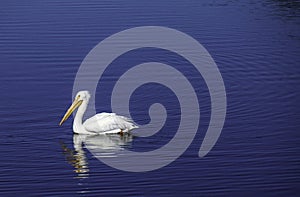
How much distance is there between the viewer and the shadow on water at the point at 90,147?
12037 millimetres

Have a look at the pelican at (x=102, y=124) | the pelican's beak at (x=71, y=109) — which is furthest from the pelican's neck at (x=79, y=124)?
the pelican's beak at (x=71, y=109)

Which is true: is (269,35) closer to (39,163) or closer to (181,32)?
(181,32)

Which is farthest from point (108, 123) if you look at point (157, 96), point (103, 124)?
point (157, 96)

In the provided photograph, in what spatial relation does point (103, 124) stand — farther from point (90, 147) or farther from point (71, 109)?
point (71, 109)

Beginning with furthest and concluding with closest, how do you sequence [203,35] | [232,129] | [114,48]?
[203,35] < [114,48] < [232,129]

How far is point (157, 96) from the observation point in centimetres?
1539

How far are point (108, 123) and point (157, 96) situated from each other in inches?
83.9

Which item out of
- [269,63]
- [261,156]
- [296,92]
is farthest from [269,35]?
[261,156]

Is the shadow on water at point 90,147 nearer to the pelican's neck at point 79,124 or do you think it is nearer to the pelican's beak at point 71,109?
the pelican's neck at point 79,124

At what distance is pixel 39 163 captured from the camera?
39.4ft

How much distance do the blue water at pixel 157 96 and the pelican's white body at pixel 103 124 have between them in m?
0.24

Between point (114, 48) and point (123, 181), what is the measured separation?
26.2 ft

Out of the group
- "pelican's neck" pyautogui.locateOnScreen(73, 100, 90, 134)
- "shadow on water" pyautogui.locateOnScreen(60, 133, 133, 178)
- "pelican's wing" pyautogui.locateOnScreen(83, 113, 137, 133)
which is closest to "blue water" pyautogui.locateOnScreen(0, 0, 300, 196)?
"shadow on water" pyautogui.locateOnScreen(60, 133, 133, 178)

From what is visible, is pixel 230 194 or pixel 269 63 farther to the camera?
pixel 269 63
